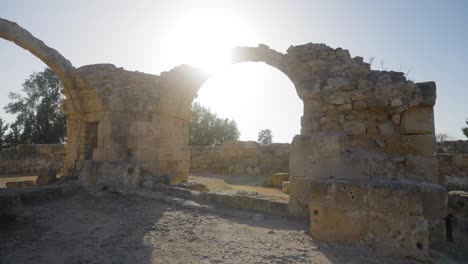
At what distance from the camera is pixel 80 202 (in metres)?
5.09

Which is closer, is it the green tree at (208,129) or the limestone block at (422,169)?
the limestone block at (422,169)

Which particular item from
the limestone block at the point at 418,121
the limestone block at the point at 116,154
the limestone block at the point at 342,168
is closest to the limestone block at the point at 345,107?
the limestone block at the point at 418,121

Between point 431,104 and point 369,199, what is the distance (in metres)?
2.28

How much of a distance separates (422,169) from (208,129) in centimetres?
2812

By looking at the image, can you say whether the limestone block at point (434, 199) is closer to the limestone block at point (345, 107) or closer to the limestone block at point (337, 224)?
the limestone block at point (337, 224)

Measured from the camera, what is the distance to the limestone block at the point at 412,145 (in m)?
4.22

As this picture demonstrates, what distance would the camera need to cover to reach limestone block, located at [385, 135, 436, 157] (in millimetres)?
4219

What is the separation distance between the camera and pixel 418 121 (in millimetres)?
4293

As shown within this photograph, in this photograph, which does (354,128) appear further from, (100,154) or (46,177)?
(46,177)

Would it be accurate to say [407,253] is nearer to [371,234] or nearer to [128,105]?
[371,234]

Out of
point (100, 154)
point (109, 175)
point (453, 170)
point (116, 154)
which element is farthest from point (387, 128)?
point (453, 170)

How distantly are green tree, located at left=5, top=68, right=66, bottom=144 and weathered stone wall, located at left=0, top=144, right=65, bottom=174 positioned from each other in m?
11.4

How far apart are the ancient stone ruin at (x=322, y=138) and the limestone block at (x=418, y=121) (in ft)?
0.04

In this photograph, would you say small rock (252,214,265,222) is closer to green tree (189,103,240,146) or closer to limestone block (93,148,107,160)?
limestone block (93,148,107,160)
